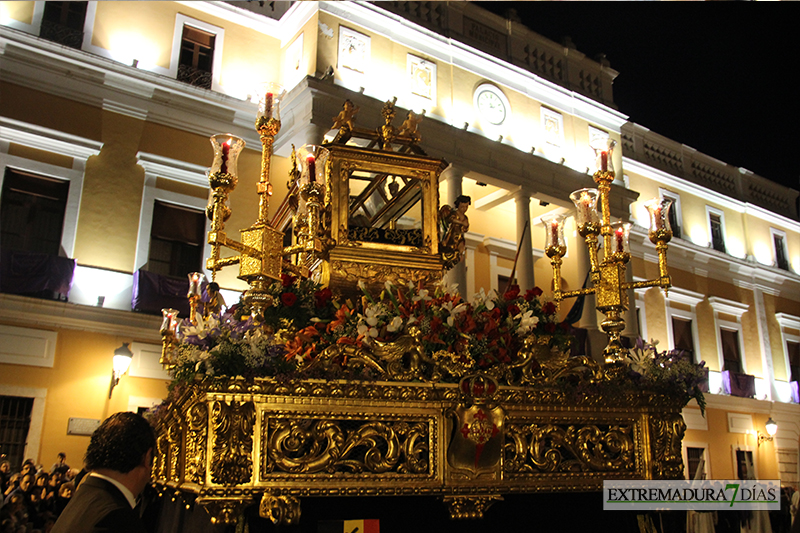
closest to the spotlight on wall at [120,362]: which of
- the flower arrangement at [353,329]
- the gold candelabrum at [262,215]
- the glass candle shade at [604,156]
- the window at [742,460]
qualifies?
the gold candelabrum at [262,215]

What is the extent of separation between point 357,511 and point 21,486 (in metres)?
6.06

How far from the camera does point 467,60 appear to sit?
625 inches

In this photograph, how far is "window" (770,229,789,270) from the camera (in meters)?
24.5

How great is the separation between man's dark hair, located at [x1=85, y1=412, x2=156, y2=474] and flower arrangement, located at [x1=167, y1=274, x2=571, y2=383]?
0.34 m

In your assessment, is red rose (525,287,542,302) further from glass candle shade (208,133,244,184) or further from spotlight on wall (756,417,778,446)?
spotlight on wall (756,417,778,446)

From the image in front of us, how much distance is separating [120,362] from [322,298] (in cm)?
827

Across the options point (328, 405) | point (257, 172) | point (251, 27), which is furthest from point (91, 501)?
point (251, 27)

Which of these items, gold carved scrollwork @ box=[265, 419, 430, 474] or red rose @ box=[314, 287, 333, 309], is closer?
gold carved scrollwork @ box=[265, 419, 430, 474]

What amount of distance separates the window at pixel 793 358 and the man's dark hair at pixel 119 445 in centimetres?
2512

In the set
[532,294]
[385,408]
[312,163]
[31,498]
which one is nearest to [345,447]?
[385,408]

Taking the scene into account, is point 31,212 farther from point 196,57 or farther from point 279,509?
point 279,509

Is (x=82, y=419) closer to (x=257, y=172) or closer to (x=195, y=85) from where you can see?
(x=257, y=172)

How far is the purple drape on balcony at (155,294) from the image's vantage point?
38.0ft

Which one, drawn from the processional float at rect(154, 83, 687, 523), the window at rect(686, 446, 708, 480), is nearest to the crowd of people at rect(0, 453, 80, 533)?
the processional float at rect(154, 83, 687, 523)
